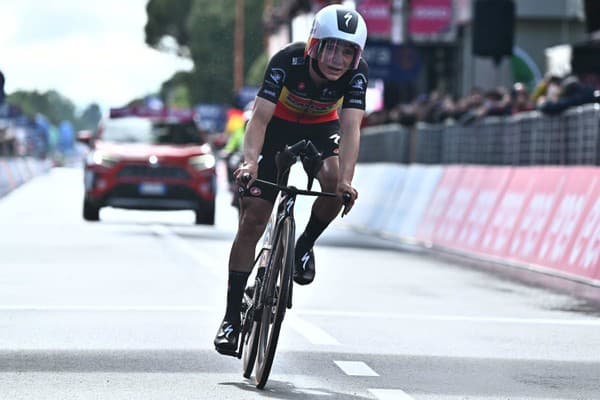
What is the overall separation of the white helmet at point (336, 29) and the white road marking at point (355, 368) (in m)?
1.66

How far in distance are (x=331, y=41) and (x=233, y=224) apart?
18869 millimetres

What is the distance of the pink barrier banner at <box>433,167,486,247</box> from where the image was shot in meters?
21.8

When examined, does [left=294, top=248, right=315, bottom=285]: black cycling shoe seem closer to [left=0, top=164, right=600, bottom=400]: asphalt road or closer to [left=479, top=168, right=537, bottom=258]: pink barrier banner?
[left=0, top=164, right=600, bottom=400]: asphalt road

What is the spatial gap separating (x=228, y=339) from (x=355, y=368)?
83 cm

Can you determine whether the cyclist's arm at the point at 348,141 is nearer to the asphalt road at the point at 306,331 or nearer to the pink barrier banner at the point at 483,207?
the asphalt road at the point at 306,331

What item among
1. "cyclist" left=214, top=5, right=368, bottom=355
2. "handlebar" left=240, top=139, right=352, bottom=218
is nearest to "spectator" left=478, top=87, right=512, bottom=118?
"cyclist" left=214, top=5, right=368, bottom=355

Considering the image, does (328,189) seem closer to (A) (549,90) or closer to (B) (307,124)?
(B) (307,124)

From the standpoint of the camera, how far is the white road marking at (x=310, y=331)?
1116 centimetres

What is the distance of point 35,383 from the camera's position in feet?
29.3

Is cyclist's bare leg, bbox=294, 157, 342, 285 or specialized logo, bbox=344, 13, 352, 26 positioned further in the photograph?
cyclist's bare leg, bbox=294, 157, 342, 285

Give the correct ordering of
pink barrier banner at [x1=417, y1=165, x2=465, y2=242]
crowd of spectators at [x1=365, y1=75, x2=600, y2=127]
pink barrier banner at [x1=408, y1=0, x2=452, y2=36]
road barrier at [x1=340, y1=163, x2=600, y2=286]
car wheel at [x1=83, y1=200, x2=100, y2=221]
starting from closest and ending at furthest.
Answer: road barrier at [x1=340, y1=163, x2=600, y2=286] → crowd of spectators at [x1=365, y1=75, x2=600, y2=127] → pink barrier banner at [x1=417, y1=165, x2=465, y2=242] → car wheel at [x1=83, y1=200, x2=100, y2=221] → pink barrier banner at [x1=408, y1=0, x2=452, y2=36]

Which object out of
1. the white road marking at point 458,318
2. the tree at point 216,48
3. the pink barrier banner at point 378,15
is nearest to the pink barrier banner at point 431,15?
the pink barrier banner at point 378,15

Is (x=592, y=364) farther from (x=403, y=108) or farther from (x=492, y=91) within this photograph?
(x=403, y=108)

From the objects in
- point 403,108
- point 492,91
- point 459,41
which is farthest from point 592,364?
point 459,41
